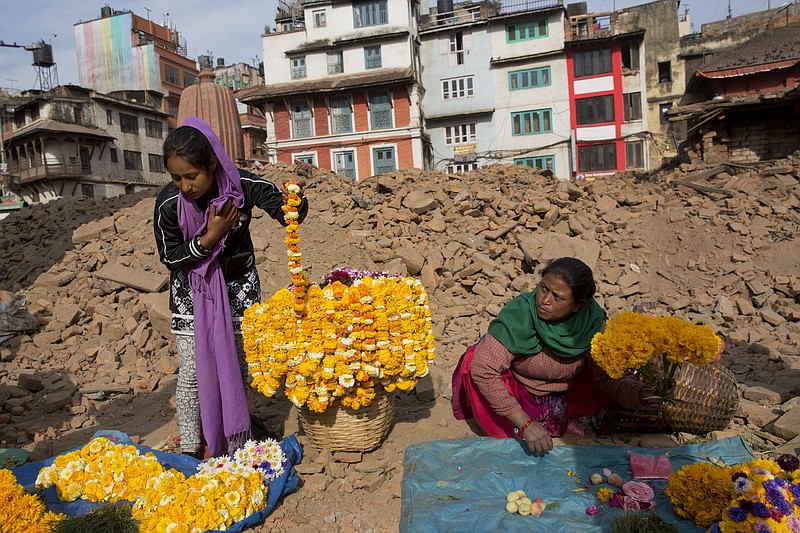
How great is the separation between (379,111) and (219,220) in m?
23.0

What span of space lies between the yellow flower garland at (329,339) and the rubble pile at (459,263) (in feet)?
4.18

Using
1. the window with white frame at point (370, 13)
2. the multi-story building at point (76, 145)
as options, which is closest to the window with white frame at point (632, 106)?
the window with white frame at point (370, 13)

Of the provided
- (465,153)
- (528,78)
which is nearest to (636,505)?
(465,153)

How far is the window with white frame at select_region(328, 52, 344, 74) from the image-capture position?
2561 centimetres

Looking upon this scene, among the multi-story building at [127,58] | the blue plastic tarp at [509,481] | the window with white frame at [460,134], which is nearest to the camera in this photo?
the blue plastic tarp at [509,481]

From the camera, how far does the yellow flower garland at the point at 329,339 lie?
270cm

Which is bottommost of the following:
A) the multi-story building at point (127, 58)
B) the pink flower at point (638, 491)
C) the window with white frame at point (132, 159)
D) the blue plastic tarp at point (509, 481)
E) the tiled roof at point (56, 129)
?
the blue plastic tarp at point (509, 481)

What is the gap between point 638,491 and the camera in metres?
2.42

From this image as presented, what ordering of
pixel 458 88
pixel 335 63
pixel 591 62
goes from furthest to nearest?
pixel 458 88 < pixel 335 63 < pixel 591 62

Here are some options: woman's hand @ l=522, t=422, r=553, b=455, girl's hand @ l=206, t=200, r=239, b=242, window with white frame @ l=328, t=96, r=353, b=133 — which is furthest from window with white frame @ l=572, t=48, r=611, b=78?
girl's hand @ l=206, t=200, r=239, b=242

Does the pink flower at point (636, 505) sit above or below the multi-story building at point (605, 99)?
below

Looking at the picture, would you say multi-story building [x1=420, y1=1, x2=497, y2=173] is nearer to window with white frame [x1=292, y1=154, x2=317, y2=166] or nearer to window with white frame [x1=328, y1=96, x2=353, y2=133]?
window with white frame [x1=328, y1=96, x2=353, y2=133]

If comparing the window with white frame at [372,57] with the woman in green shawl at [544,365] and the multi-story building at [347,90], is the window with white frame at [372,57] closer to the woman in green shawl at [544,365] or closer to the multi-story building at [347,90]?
the multi-story building at [347,90]

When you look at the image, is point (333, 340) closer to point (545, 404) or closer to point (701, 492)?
point (545, 404)
